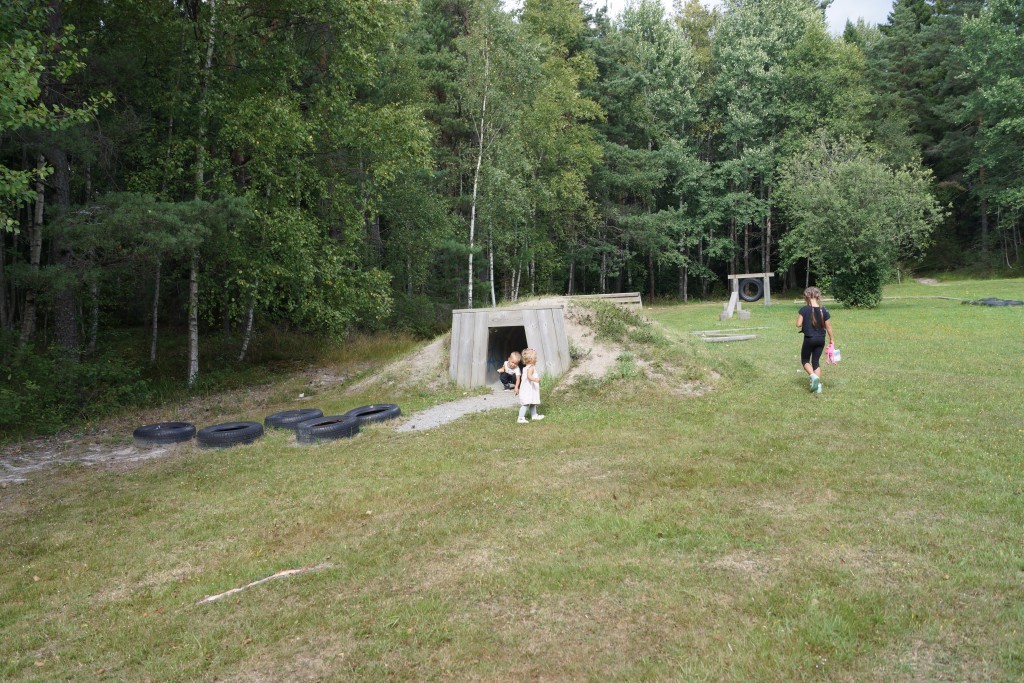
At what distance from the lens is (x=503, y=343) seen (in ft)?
50.6

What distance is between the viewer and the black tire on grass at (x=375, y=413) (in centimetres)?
1106

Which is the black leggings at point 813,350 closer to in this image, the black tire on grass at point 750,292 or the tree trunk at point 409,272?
the tree trunk at point 409,272

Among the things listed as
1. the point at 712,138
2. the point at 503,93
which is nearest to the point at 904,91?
the point at 712,138

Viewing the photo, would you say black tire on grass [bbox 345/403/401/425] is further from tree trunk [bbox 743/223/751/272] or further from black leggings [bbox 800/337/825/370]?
tree trunk [bbox 743/223/751/272]

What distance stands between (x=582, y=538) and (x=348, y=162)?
52.7ft

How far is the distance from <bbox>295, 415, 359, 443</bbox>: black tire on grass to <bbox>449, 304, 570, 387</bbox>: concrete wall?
348 centimetres

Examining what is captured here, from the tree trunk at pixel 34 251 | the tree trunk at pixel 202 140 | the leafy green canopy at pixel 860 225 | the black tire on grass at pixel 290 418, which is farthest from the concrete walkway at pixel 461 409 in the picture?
the leafy green canopy at pixel 860 225

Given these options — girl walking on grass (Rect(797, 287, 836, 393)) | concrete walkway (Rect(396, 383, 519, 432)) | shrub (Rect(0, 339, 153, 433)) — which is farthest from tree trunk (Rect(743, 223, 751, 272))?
shrub (Rect(0, 339, 153, 433))

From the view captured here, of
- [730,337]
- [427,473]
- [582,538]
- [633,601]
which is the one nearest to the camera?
[633,601]

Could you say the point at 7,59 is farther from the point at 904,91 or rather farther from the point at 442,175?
the point at 904,91

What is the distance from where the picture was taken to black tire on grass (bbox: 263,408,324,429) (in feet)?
36.5

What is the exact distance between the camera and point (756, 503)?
6.18 metres

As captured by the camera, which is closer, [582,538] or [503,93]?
[582,538]

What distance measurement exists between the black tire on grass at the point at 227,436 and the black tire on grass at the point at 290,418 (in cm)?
47
